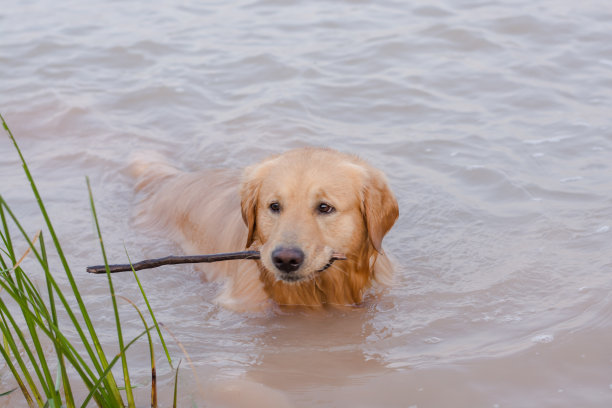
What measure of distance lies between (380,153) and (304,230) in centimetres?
292

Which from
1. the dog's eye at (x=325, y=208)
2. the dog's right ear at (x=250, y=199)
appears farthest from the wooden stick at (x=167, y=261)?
the dog's right ear at (x=250, y=199)

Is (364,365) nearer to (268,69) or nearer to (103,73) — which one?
(268,69)

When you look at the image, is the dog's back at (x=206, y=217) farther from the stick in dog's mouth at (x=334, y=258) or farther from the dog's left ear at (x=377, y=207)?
the dog's left ear at (x=377, y=207)

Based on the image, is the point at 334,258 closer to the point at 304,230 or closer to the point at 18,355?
the point at 304,230

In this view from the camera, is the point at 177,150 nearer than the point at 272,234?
No

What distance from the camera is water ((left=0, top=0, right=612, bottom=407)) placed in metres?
3.74

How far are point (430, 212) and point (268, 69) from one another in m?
3.71

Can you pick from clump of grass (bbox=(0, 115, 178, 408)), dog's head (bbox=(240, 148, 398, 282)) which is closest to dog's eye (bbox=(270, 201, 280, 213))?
dog's head (bbox=(240, 148, 398, 282))

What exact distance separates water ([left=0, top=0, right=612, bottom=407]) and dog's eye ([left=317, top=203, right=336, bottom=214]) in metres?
0.70

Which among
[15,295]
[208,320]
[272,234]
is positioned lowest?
[208,320]

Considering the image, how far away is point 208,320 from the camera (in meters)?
4.57

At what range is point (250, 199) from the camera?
4590 mm

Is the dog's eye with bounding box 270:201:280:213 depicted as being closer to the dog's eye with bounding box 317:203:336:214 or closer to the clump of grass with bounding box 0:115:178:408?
the dog's eye with bounding box 317:203:336:214

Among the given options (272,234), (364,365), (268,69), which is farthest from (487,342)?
(268,69)
